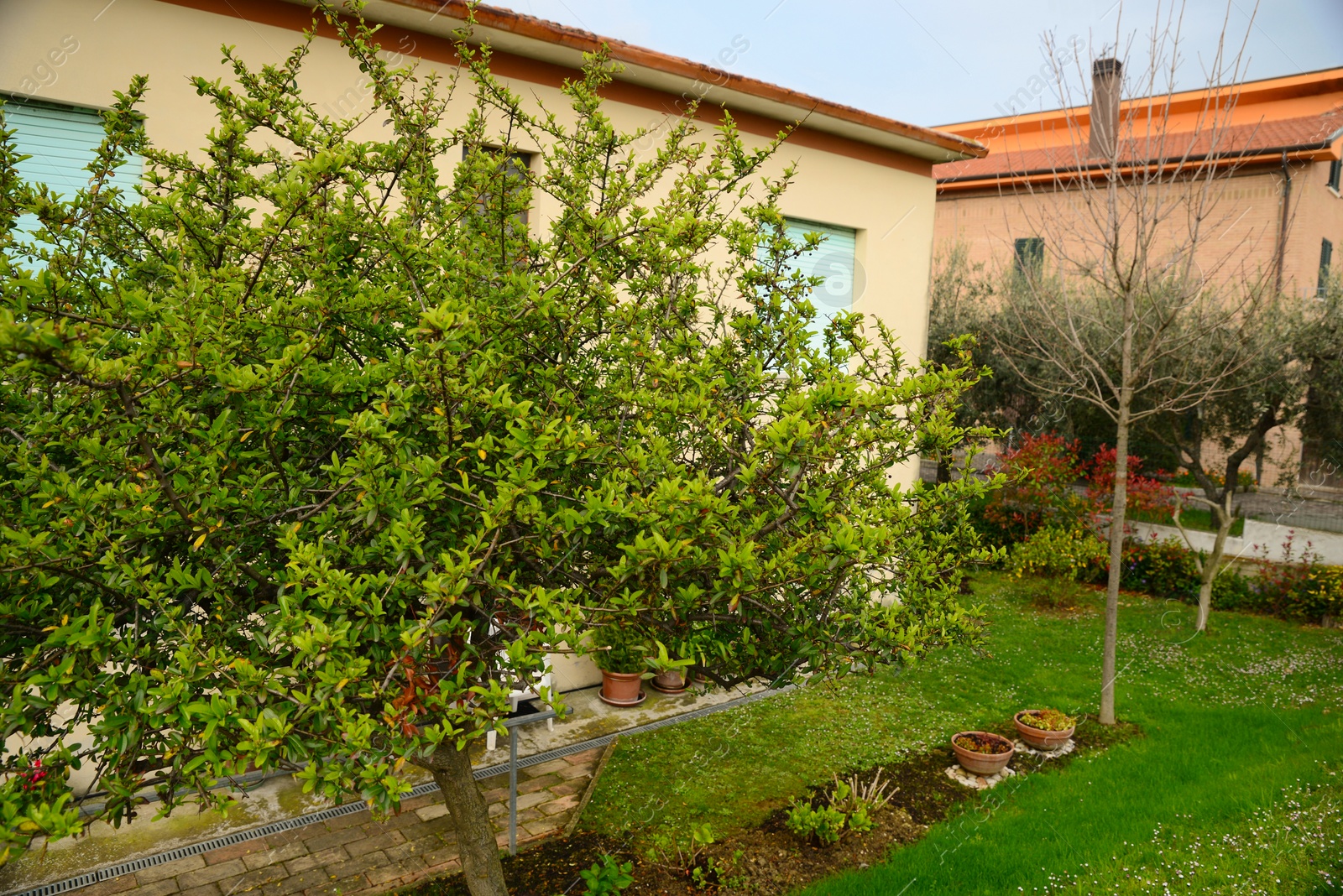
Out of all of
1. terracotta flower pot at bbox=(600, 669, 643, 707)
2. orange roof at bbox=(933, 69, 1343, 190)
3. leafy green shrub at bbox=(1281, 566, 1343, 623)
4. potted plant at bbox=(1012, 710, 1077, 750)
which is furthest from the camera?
orange roof at bbox=(933, 69, 1343, 190)

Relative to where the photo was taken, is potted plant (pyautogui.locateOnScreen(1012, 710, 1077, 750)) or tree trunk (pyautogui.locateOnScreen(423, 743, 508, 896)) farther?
potted plant (pyautogui.locateOnScreen(1012, 710, 1077, 750))

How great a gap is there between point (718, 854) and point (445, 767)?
232 cm

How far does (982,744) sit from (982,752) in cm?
19

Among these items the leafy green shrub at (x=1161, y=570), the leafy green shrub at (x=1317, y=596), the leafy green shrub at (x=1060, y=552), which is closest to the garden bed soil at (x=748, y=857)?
the leafy green shrub at (x=1060, y=552)

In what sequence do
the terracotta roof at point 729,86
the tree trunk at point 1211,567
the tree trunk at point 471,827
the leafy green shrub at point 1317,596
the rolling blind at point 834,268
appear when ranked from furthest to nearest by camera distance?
1. the leafy green shrub at point 1317,596
2. the tree trunk at point 1211,567
3. the rolling blind at point 834,268
4. the terracotta roof at point 729,86
5. the tree trunk at point 471,827

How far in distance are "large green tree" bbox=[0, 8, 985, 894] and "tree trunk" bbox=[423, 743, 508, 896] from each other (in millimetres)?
14

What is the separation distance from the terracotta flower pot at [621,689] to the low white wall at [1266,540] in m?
9.63

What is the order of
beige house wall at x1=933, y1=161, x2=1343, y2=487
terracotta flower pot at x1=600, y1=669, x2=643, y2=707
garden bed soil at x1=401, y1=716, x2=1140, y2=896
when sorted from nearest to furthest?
garden bed soil at x1=401, y1=716, x2=1140, y2=896 < terracotta flower pot at x1=600, y1=669, x2=643, y2=707 < beige house wall at x1=933, y1=161, x2=1343, y2=487

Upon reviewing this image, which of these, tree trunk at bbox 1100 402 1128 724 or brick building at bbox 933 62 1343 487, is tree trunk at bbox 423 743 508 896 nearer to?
tree trunk at bbox 1100 402 1128 724

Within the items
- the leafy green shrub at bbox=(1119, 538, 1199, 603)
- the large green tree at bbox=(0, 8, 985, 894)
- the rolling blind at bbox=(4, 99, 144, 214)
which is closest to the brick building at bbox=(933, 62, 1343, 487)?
the leafy green shrub at bbox=(1119, 538, 1199, 603)

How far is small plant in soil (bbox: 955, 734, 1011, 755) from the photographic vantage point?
659 centimetres

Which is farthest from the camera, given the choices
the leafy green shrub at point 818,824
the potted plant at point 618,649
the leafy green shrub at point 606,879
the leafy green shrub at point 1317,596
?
the leafy green shrub at point 1317,596

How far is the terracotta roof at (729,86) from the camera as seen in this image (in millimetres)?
6314

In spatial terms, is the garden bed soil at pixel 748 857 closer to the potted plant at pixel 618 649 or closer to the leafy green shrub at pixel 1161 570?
the potted plant at pixel 618 649
